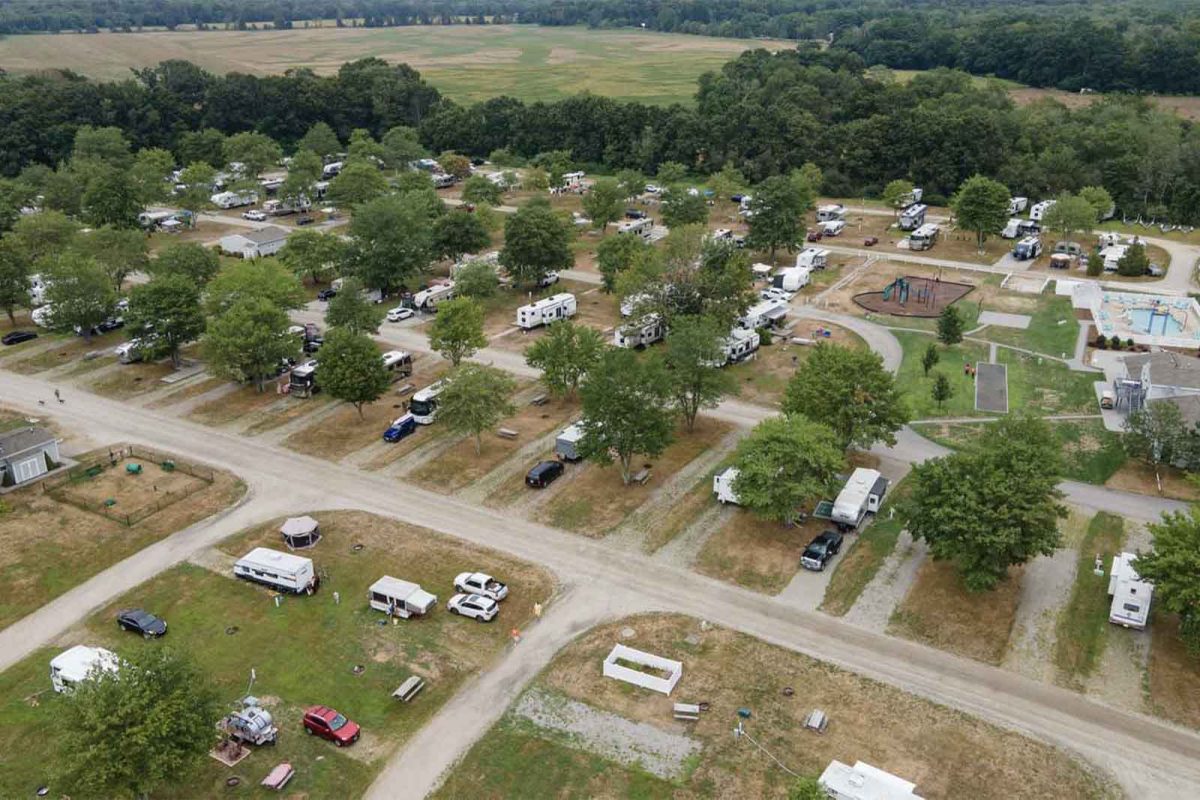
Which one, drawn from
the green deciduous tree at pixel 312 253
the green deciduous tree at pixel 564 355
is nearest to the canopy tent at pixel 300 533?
the green deciduous tree at pixel 564 355

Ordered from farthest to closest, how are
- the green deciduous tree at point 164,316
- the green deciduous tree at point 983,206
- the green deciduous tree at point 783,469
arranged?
the green deciduous tree at point 983,206 → the green deciduous tree at point 164,316 → the green deciduous tree at point 783,469

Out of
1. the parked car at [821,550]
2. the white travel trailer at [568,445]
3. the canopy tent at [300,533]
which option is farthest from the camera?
the white travel trailer at [568,445]

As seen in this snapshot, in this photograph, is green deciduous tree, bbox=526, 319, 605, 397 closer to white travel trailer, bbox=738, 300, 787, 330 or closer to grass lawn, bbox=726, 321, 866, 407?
grass lawn, bbox=726, 321, 866, 407

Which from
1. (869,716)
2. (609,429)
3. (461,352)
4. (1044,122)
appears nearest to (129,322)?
(461,352)

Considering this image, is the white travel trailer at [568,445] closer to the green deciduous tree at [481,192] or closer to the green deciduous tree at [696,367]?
the green deciduous tree at [696,367]

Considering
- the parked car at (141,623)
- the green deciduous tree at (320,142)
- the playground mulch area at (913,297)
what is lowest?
the parked car at (141,623)

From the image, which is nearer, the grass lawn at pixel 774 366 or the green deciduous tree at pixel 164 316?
the grass lawn at pixel 774 366

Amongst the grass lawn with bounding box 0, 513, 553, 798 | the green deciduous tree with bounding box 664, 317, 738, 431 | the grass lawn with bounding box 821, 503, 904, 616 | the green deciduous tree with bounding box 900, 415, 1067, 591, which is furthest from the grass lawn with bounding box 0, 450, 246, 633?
the green deciduous tree with bounding box 900, 415, 1067, 591
